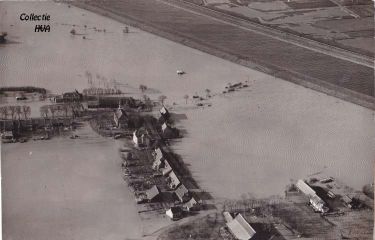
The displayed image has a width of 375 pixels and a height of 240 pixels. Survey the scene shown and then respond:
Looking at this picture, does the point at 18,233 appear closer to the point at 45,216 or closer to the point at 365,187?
the point at 45,216

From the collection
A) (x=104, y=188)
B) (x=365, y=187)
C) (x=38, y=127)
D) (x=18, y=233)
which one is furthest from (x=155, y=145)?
(x=365, y=187)

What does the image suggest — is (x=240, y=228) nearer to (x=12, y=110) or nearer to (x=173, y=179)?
(x=173, y=179)

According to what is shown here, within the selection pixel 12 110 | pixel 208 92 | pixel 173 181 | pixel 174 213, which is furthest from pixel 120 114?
pixel 174 213

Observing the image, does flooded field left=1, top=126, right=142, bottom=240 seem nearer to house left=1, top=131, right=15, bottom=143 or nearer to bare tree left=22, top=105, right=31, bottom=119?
house left=1, top=131, right=15, bottom=143

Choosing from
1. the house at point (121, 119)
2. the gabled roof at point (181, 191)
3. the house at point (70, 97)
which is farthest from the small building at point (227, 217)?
the house at point (70, 97)

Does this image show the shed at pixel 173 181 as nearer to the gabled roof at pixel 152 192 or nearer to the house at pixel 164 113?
the gabled roof at pixel 152 192

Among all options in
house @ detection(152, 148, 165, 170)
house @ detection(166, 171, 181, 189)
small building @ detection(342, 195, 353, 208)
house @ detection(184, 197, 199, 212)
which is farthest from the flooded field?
small building @ detection(342, 195, 353, 208)

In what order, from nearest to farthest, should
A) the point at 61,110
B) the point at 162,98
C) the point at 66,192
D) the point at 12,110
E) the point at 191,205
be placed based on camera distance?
1. the point at 191,205
2. the point at 66,192
3. the point at 12,110
4. the point at 61,110
5. the point at 162,98
